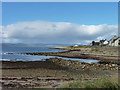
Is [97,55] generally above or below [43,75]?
above

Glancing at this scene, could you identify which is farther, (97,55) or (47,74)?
(97,55)

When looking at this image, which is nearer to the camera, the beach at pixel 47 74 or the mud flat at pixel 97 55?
the beach at pixel 47 74

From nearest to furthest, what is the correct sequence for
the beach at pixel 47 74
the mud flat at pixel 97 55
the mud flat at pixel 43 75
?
the mud flat at pixel 43 75, the beach at pixel 47 74, the mud flat at pixel 97 55

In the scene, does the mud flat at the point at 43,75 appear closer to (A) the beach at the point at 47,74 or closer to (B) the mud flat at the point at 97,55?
(A) the beach at the point at 47,74

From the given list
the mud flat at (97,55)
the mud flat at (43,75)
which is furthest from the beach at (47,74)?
the mud flat at (97,55)

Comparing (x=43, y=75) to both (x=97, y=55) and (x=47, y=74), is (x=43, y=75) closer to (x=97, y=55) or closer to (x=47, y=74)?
(x=47, y=74)

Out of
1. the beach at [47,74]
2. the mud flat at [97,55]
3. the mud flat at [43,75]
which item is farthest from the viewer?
the mud flat at [97,55]

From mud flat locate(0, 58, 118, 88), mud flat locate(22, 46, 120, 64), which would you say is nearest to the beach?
mud flat locate(0, 58, 118, 88)

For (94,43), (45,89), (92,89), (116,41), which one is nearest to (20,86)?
(45,89)

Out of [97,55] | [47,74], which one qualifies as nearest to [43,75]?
[47,74]

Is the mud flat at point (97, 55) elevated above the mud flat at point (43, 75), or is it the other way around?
the mud flat at point (97, 55)

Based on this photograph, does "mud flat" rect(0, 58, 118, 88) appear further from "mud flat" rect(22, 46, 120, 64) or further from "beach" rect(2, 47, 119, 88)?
"mud flat" rect(22, 46, 120, 64)

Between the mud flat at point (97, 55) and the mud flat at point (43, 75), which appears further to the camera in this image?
the mud flat at point (97, 55)

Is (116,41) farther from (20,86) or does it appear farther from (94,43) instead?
(20,86)
